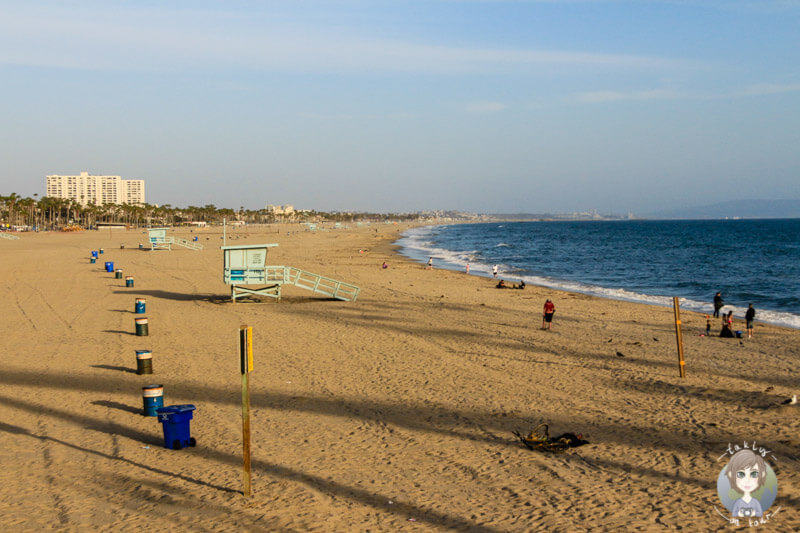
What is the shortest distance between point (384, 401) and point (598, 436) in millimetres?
3851

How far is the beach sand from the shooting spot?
7328mm

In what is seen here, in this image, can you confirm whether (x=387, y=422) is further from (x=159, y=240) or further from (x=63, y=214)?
(x=63, y=214)

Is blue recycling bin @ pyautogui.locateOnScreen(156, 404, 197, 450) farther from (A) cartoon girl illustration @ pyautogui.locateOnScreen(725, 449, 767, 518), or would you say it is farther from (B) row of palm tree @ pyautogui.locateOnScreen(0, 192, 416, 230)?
(B) row of palm tree @ pyautogui.locateOnScreen(0, 192, 416, 230)

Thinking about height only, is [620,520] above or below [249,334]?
below

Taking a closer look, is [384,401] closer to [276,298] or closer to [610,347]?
[610,347]

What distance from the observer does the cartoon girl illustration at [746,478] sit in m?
7.25

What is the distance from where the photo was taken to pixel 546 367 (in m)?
14.6

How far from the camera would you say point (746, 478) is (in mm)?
8023

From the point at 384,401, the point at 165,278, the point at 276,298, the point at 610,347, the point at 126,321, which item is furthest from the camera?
the point at 165,278

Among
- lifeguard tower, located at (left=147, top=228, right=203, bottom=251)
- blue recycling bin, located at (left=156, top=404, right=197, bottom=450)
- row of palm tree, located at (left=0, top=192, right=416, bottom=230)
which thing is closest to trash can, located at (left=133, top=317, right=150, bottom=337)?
blue recycling bin, located at (left=156, top=404, right=197, bottom=450)

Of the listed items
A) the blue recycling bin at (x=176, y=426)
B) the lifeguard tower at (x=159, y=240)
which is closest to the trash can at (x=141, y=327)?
the blue recycling bin at (x=176, y=426)

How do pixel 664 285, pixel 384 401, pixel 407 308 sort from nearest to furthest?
pixel 384 401 → pixel 407 308 → pixel 664 285

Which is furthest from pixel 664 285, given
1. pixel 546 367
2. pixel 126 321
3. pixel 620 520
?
pixel 620 520

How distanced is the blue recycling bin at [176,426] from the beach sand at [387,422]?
222 mm
